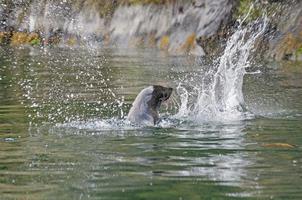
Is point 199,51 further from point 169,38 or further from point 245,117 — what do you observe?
point 245,117

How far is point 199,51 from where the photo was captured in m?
41.0

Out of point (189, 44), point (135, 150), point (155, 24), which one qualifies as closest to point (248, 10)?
point (189, 44)

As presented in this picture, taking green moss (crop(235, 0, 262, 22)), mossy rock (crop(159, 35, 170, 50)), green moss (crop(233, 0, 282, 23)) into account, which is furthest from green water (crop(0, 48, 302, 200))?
mossy rock (crop(159, 35, 170, 50))

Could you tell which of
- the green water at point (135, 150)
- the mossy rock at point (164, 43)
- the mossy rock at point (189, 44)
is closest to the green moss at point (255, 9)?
the mossy rock at point (189, 44)

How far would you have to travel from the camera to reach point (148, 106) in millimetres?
15055

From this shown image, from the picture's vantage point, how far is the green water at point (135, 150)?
905 centimetres

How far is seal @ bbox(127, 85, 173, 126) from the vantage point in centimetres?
1479

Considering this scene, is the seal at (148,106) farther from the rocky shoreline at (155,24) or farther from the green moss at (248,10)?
the green moss at (248,10)

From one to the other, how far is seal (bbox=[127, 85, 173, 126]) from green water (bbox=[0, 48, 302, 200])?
0.40 meters

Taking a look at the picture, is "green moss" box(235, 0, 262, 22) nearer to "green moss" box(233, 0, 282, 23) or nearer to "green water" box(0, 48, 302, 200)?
"green moss" box(233, 0, 282, 23)

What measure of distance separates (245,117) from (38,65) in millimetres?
19323

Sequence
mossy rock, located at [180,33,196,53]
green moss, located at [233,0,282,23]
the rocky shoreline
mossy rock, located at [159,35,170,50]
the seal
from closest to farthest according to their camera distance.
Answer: the seal → the rocky shoreline → green moss, located at [233,0,282,23] → mossy rock, located at [180,33,196,53] → mossy rock, located at [159,35,170,50]

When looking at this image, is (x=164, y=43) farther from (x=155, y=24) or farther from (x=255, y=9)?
(x=255, y=9)

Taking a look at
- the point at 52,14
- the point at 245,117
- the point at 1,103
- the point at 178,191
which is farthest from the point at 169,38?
the point at 178,191
